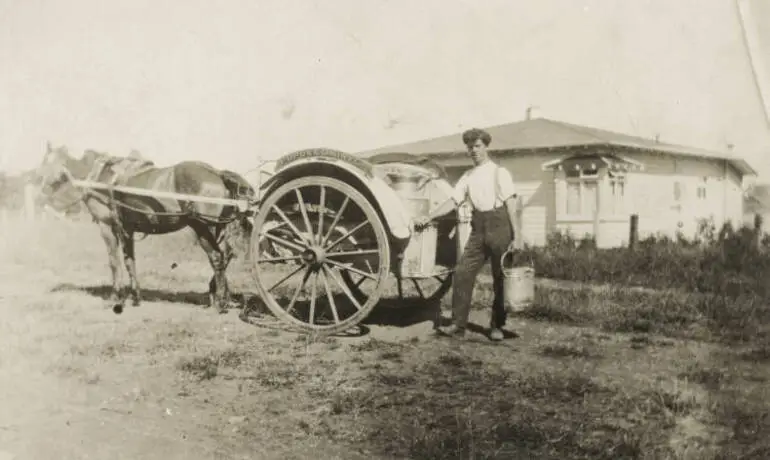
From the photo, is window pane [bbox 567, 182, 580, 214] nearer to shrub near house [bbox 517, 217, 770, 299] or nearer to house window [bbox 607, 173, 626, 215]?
house window [bbox 607, 173, 626, 215]

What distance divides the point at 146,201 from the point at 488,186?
389cm

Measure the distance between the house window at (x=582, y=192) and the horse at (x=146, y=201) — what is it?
10.9m

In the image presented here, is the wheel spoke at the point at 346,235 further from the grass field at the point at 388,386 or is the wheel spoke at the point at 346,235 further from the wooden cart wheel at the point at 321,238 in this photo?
the grass field at the point at 388,386

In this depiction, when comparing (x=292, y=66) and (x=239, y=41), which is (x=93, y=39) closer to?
(x=239, y=41)

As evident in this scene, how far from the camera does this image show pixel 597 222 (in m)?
15.5

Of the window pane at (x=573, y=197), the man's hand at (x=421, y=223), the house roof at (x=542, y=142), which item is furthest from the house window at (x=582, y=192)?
the man's hand at (x=421, y=223)

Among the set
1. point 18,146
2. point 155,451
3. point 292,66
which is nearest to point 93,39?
point 18,146

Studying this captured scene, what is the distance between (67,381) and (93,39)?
8.77 feet

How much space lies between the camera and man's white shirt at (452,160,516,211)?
526 centimetres

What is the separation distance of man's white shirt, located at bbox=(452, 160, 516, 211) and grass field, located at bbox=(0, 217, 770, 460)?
1163 millimetres

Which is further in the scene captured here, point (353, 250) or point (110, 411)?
point (353, 250)

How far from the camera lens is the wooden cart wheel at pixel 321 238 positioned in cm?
538

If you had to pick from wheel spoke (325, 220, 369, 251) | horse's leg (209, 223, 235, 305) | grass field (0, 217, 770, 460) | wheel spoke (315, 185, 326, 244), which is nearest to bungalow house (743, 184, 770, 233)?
grass field (0, 217, 770, 460)

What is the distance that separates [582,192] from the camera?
1600cm
